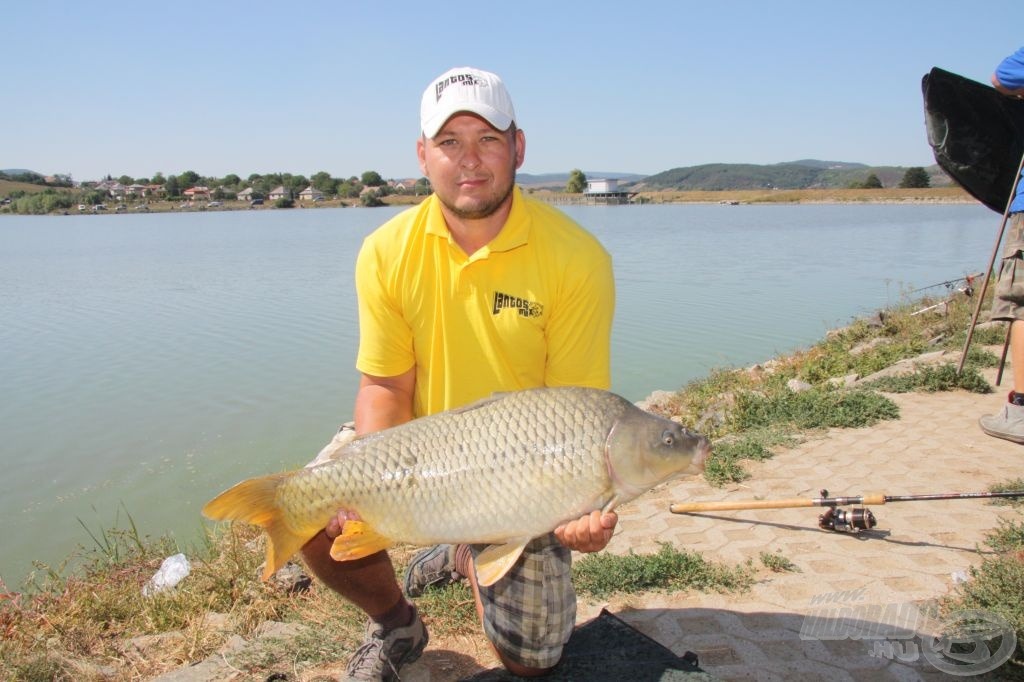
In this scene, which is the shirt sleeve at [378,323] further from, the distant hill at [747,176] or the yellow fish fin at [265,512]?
the distant hill at [747,176]

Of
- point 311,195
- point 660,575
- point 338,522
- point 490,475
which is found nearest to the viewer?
point 490,475

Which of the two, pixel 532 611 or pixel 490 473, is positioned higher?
pixel 490 473

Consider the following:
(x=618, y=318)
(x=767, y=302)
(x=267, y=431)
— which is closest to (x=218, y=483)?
(x=267, y=431)

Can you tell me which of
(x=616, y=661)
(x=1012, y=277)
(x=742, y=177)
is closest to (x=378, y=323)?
(x=616, y=661)

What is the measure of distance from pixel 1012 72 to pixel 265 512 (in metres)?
4.35

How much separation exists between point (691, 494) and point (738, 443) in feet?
2.57

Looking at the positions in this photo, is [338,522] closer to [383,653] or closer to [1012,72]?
[383,653]

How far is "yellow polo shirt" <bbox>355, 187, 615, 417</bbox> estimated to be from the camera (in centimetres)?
247

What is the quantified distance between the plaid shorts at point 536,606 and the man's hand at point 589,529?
10.5 inches

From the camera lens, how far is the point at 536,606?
225cm

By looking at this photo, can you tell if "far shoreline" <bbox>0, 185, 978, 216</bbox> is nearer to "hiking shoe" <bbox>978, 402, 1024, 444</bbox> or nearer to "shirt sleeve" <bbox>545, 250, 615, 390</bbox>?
"hiking shoe" <bbox>978, 402, 1024, 444</bbox>

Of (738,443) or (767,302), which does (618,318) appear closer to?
(767,302)

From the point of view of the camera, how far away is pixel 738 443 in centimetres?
469

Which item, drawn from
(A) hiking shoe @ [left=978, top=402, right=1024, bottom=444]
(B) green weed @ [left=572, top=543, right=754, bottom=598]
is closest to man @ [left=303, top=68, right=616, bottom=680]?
(B) green weed @ [left=572, top=543, right=754, bottom=598]
